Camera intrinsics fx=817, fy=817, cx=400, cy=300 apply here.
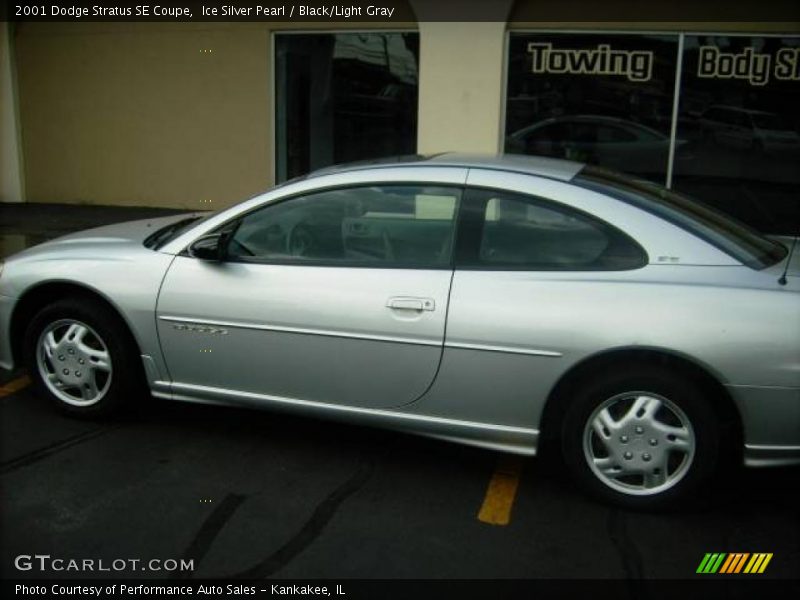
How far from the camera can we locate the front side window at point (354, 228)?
388 cm

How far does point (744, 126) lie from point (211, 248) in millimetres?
7592

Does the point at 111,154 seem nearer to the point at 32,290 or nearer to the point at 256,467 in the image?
the point at 32,290

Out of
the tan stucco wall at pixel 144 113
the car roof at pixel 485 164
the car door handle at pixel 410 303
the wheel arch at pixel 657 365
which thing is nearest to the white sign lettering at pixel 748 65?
the tan stucco wall at pixel 144 113

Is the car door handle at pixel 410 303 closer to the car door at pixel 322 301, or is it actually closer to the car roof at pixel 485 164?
the car door at pixel 322 301

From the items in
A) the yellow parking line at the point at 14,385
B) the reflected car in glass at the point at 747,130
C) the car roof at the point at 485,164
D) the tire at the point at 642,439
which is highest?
the reflected car in glass at the point at 747,130

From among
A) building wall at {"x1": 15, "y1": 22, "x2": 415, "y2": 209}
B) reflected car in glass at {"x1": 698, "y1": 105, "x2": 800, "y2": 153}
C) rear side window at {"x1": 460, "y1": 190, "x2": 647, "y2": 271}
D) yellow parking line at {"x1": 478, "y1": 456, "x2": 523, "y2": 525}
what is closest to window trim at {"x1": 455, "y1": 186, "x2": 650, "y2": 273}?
rear side window at {"x1": 460, "y1": 190, "x2": 647, "y2": 271}

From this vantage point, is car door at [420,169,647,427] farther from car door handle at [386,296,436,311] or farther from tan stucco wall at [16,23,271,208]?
tan stucco wall at [16,23,271,208]

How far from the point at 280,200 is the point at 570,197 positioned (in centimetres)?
143

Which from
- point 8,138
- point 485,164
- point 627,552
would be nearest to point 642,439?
point 627,552

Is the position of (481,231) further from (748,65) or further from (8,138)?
(8,138)

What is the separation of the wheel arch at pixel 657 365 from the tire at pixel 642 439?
0.03 metres

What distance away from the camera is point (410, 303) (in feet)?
12.1

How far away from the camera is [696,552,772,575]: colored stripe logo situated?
3160 mm

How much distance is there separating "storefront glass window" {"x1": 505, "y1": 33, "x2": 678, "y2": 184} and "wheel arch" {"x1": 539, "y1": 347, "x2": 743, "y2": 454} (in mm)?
6862
